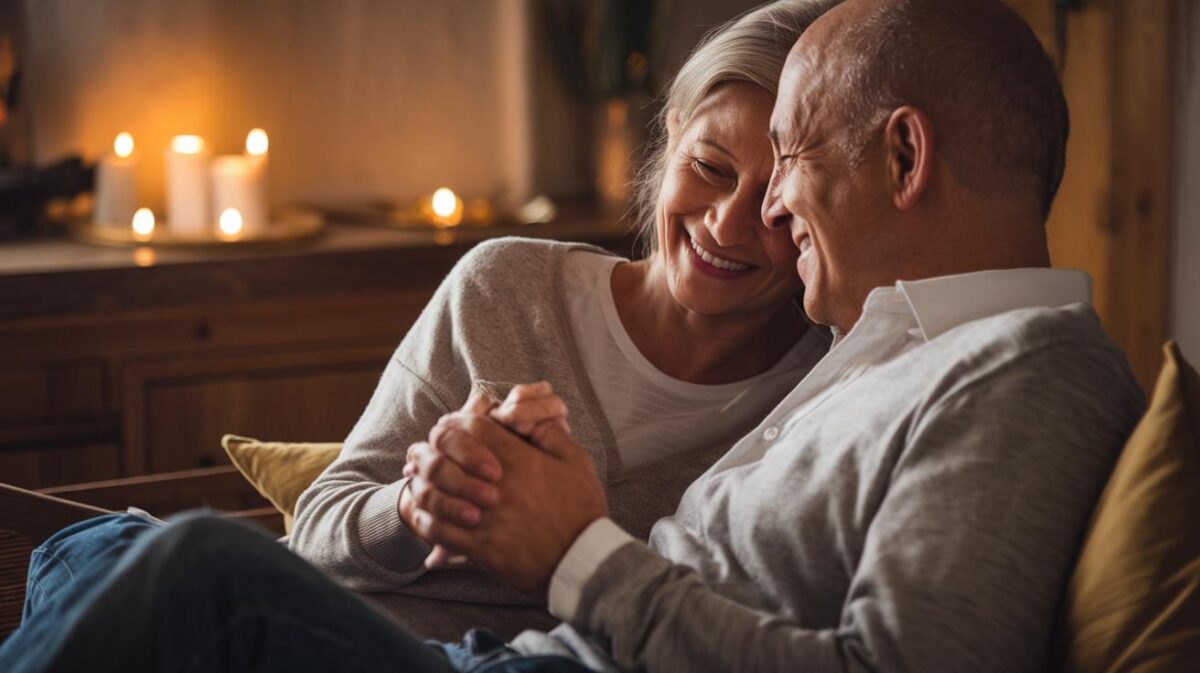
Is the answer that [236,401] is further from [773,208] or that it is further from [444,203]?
[773,208]

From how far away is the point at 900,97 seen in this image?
126 cm

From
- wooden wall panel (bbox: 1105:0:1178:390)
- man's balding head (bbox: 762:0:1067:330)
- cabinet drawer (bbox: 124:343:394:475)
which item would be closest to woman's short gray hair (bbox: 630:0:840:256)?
man's balding head (bbox: 762:0:1067:330)

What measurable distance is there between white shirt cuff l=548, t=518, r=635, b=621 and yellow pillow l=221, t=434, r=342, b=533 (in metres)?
0.77

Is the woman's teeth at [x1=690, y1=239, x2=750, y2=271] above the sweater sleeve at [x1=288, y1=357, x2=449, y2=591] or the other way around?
above

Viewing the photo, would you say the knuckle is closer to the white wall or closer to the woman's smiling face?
the woman's smiling face

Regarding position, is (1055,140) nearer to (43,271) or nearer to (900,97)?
(900,97)

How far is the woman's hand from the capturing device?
1.21 metres

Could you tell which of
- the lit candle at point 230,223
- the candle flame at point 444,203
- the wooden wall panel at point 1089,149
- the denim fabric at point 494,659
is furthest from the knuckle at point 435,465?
the wooden wall panel at point 1089,149

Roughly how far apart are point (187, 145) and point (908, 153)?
2.10 metres

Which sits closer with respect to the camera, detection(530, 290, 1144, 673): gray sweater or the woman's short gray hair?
detection(530, 290, 1144, 673): gray sweater

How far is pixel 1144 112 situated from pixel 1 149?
243 centimetres

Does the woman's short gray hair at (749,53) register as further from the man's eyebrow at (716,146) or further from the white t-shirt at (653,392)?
the white t-shirt at (653,392)

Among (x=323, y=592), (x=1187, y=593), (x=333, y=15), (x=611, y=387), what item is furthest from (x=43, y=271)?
(x=1187, y=593)

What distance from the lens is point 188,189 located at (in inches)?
117
